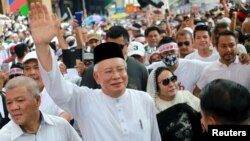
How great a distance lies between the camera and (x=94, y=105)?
345cm

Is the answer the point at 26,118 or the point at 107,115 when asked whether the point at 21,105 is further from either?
the point at 107,115

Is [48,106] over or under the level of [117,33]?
under

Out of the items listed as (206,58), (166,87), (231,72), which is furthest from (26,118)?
(206,58)

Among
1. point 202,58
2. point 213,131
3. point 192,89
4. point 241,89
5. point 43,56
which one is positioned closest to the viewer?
point 213,131

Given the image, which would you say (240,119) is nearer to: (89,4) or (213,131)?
(213,131)

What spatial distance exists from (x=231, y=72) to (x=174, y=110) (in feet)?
3.66

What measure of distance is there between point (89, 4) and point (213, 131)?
181 feet

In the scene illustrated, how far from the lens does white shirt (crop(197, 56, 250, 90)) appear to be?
15.5ft

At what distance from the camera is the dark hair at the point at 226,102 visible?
204 cm

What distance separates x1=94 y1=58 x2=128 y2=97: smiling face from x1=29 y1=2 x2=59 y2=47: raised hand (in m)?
0.45

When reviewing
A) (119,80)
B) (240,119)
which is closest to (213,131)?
(240,119)

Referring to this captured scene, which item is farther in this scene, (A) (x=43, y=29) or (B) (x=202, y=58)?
→ (B) (x=202, y=58)

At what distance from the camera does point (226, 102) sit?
2.07 m

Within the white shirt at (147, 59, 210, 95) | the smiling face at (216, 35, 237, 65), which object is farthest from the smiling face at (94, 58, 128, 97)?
the white shirt at (147, 59, 210, 95)
